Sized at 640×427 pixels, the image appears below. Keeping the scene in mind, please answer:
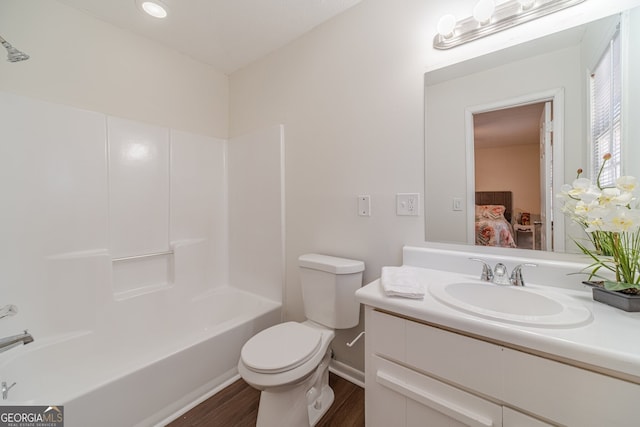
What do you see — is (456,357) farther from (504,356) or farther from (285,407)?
(285,407)

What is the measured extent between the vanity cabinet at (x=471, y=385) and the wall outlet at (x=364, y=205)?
692mm

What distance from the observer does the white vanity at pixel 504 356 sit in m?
0.60

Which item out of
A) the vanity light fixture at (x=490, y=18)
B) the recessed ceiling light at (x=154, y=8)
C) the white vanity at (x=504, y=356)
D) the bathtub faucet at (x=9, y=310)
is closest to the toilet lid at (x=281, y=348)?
the white vanity at (x=504, y=356)

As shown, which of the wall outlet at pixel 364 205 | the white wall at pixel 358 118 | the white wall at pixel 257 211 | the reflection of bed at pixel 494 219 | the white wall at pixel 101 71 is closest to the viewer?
the reflection of bed at pixel 494 219

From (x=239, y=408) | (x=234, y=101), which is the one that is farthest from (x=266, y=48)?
(x=239, y=408)

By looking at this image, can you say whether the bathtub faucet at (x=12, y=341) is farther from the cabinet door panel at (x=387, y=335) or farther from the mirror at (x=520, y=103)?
the mirror at (x=520, y=103)

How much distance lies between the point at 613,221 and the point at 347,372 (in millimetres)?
1572

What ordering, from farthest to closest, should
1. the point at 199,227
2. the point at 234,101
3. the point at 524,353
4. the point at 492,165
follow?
the point at 234,101 < the point at 199,227 < the point at 492,165 < the point at 524,353

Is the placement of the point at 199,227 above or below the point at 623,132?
below

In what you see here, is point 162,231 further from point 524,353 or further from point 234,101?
point 524,353

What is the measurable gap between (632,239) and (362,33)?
5.32 ft

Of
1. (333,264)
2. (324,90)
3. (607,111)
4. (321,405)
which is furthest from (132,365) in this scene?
(607,111)

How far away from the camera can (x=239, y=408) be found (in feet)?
4.73

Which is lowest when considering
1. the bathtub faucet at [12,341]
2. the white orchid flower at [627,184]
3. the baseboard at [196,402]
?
the baseboard at [196,402]
